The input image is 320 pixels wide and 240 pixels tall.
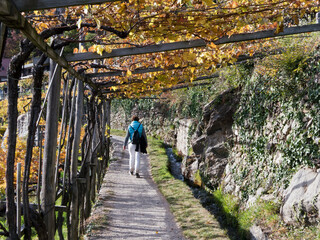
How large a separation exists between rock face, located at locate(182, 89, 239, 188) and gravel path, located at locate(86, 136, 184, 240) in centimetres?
178

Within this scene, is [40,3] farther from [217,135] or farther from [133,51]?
[217,135]

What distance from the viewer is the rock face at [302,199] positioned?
4.76 metres

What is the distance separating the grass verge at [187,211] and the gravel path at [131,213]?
15cm

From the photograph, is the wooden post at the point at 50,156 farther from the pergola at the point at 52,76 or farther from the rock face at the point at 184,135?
the rock face at the point at 184,135

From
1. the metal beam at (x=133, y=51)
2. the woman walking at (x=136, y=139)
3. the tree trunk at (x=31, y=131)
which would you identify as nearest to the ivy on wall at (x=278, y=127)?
the woman walking at (x=136, y=139)

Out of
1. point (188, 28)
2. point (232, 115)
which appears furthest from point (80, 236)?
point (232, 115)

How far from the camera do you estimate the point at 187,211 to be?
651 centimetres

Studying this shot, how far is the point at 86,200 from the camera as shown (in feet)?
20.9

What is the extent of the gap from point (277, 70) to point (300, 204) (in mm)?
2993

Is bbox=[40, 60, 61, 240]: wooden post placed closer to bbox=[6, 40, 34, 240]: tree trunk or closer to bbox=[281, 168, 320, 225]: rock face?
bbox=[6, 40, 34, 240]: tree trunk

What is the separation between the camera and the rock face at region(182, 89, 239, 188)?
949 centimetres

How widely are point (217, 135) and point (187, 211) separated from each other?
382cm

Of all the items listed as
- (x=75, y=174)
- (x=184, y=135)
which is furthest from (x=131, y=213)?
(x=184, y=135)

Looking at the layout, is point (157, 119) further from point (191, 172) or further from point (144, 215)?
point (144, 215)
